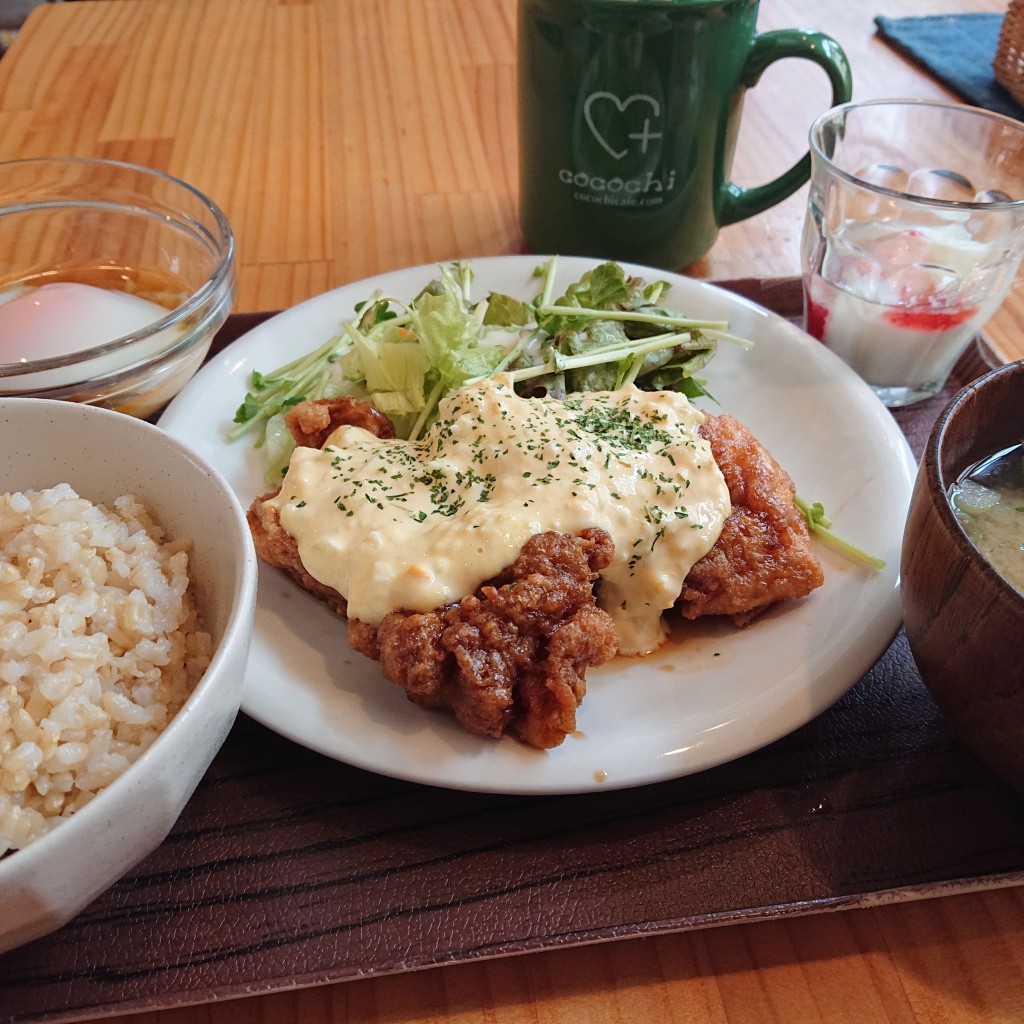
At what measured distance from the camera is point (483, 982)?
1.28m

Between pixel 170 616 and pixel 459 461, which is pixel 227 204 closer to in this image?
pixel 459 461

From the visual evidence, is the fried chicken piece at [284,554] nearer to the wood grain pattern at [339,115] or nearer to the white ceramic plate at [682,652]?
the white ceramic plate at [682,652]

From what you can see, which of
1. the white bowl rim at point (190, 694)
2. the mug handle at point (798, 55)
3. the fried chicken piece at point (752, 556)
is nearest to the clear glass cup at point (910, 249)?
the mug handle at point (798, 55)

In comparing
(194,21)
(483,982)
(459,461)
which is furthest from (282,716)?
(194,21)

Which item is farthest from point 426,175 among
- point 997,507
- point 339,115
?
point 997,507

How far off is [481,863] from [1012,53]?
151 inches

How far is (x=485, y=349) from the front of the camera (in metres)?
2.28

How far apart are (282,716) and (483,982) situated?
513 mm

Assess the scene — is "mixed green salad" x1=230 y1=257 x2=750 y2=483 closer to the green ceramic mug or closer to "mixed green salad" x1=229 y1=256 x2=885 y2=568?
"mixed green salad" x1=229 y1=256 x2=885 y2=568

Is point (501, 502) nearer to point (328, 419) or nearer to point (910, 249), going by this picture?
point (328, 419)

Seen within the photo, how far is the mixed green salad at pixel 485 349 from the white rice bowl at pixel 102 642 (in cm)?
54

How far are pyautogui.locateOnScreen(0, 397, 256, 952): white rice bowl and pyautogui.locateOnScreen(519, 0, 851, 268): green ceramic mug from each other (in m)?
1.56

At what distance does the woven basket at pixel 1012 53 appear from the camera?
137 inches

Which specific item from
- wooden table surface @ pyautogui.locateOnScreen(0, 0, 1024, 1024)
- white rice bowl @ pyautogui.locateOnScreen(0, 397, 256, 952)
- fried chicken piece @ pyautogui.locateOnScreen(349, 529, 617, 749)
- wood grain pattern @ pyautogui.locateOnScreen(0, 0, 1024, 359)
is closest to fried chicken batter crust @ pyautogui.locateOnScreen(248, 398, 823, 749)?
fried chicken piece @ pyautogui.locateOnScreen(349, 529, 617, 749)
